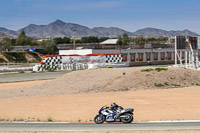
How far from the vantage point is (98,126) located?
1445 centimetres

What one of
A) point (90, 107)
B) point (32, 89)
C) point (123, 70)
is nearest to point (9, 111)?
point (90, 107)

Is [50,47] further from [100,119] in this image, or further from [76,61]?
[100,119]

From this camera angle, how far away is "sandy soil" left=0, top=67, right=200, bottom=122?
18.0m

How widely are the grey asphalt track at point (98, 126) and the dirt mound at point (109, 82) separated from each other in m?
12.6

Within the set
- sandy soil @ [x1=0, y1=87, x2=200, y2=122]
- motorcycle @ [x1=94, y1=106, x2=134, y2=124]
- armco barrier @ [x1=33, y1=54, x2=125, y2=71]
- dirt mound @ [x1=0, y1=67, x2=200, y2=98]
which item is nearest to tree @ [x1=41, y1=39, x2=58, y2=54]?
armco barrier @ [x1=33, y1=54, x2=125, y2=71]

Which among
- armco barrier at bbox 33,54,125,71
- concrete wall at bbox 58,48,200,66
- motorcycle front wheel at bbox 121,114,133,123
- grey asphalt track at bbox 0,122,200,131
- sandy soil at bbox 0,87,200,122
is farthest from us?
concrete wall at bbox 58,48,200,66

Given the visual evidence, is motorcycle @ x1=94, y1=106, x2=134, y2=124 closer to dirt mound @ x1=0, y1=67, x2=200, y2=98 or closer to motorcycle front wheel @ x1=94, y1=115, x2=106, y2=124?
motorcycle front wheel @ x1=94, y1=115, x2=106, y2=124

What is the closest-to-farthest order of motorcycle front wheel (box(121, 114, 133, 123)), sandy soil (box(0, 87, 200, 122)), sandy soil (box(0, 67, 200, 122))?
motorcycle front wheel (box(121, 114, 133, 123)) < sandy soil (box(0, 87, 200, 122)) < sandy soil (box(0, 67, 200, 122))

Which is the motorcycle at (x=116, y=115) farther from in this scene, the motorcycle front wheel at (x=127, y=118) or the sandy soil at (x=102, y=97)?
the sandy soil at (x=102, y=97)

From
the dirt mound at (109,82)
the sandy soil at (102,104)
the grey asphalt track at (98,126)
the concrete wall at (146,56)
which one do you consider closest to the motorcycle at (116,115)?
the grey asphalt track at (98,126)

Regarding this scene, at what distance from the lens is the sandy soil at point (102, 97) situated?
707 inches

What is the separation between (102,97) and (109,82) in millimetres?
4759

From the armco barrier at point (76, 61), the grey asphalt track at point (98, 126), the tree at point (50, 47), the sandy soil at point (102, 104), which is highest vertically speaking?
the tree at point (50, 47)

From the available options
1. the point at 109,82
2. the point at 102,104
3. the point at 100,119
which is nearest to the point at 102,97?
the point at 102,104
